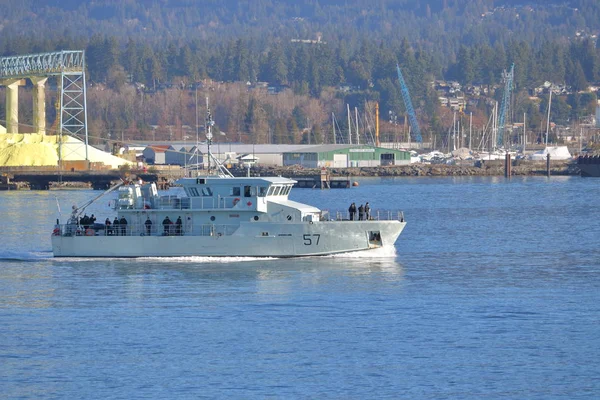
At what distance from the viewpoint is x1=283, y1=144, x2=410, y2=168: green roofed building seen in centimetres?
16150

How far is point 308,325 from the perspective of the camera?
34375 millimetres

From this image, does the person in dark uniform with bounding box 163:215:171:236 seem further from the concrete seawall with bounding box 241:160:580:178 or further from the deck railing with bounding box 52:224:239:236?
the concrete seawall with bounding box 241:160:580:178

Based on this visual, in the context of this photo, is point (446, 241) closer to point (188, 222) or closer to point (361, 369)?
point (188, 222)

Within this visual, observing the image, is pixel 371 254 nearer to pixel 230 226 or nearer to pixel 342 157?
pixel 230 226

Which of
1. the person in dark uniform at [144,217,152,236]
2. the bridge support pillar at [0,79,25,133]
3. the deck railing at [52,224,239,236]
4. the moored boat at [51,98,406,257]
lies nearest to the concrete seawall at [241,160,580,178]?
the bridge support pillar at [0,79,25,133]

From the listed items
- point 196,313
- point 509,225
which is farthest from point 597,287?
point 509,225

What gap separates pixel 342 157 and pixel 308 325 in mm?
129960

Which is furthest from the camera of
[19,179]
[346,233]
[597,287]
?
[19,179]

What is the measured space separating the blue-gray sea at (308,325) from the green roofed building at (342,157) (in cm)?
10580

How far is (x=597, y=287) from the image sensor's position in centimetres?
4112

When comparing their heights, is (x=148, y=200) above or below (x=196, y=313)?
above

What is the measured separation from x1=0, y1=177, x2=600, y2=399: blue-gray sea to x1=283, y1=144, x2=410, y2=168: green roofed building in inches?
4166

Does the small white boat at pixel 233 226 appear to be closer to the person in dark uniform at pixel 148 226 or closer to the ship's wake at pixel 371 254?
the person in dark uniform at pixel 148 226

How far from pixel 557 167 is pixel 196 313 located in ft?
435
